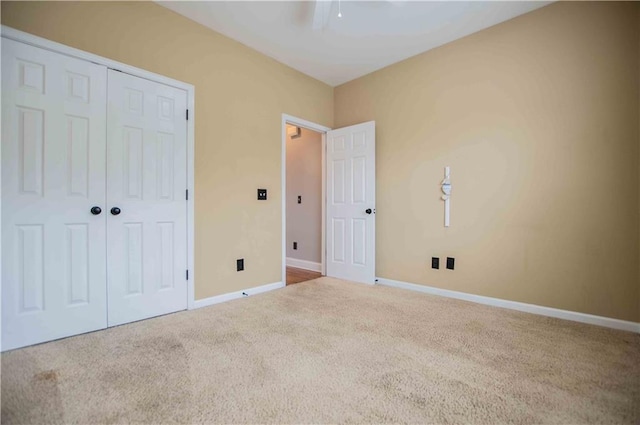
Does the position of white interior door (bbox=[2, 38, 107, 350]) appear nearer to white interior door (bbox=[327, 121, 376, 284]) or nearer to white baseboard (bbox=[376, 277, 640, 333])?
white interior door (bbox=[327, 121, 376, 284])

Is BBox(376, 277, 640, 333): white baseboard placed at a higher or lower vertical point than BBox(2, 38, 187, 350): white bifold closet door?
lower

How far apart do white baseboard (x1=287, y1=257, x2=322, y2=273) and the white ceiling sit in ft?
8.93

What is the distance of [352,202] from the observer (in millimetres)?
3748

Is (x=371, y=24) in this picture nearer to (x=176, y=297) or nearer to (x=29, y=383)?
(x=176, y=297)

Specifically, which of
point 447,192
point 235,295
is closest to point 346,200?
point 447,192

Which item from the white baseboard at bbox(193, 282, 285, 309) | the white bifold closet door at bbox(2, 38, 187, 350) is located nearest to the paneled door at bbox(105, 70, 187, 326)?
the white bifold closet door at bbox(2, 38, 187, 350)

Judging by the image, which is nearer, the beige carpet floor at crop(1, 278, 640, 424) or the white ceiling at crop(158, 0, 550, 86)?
the beige carpet floor at crop(1, 278, 640, 424)

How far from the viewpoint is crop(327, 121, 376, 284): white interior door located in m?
3.58

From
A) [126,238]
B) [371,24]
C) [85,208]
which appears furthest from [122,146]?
[371,24]

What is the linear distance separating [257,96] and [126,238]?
1890mm

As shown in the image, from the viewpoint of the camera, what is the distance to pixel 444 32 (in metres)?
2.88

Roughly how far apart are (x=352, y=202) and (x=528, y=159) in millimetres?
1848

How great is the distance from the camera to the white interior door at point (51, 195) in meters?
1.85

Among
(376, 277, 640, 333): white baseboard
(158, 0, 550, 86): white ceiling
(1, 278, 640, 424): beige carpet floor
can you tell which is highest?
(158, 0, 550, 86): white ceiling
